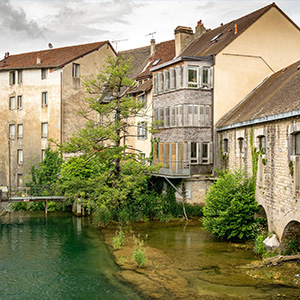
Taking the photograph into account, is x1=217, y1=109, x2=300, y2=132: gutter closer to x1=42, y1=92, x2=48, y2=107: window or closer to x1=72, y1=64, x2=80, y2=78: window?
x1=72, y1=64, x2=80, y2=78: window

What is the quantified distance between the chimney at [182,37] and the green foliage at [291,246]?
2028cm

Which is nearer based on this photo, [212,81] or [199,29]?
[212,81]

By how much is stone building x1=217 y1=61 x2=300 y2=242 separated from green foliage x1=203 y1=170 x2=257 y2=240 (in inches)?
23.9

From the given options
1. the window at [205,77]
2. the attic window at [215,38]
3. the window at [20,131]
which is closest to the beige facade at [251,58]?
the window at [205,77]

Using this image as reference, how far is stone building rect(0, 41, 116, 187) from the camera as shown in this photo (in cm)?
3772

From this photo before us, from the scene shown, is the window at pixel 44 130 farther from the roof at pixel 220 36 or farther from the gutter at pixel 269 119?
the gutter at pixel 269 119

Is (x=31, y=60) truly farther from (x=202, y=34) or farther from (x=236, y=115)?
(x=236, y=115)

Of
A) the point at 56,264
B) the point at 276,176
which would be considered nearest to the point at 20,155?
the point at 56,264

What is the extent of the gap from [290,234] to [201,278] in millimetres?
4239

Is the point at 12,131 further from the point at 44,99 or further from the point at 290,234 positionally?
the point at 290,234

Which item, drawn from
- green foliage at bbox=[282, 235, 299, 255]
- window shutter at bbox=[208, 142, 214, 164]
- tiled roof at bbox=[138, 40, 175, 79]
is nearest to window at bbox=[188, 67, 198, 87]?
window shutter at bbox=[208, 142, 214, 164]

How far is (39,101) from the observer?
38.8 meters

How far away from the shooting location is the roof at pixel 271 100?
17862 mm

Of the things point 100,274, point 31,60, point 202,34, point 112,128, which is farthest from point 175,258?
point 31,60
